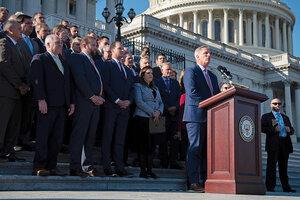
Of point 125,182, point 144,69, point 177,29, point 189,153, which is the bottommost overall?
point 125,182

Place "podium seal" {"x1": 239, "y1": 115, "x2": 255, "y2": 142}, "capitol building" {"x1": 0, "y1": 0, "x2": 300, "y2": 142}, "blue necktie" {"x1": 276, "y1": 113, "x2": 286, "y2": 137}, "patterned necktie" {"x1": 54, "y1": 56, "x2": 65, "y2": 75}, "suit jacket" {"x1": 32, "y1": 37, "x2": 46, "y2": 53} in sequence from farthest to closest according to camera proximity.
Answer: "capitol building" {"x1": 0, "y1": 0, "x2": 300, "y2": 142}
"blue necktie" {"x1": 276, "y1": 113, "x2": 286, "y2": 137}
"suit jacket" {"x1": 32, "y1": 37, "x2": 46, "y2": 53}
"patterned necktie" {"x1": 54, "y1": 56, "x2": 65, "y2": 75}
"podium seal" {"x1": 239, "y1": 115, "x2": 255, "y2": 142}

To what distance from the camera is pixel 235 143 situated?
540 centimetres

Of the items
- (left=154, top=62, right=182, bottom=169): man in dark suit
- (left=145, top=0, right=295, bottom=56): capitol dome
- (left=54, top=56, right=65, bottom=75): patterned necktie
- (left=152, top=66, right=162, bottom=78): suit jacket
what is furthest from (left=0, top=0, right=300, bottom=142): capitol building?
(left=54, top=56, right=65, bottom=75): patterned necktie

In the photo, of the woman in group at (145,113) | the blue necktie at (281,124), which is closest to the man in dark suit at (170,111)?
the woman in group at (145,113)

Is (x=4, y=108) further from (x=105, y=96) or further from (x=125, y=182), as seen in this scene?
(x=125, y=182)

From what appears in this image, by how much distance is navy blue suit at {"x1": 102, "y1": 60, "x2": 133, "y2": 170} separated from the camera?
6.51 meters

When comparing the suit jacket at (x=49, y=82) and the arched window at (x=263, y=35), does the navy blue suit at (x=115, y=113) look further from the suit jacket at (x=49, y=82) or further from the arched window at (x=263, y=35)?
the arched window at (x=263, y=35)

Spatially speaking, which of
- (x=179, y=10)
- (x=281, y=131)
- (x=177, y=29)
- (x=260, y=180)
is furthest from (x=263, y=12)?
(x=260, y=180)

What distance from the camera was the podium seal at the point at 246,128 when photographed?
5535 millimetres

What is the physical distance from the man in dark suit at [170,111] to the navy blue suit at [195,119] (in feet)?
5.32

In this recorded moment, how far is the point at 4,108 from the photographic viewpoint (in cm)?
586

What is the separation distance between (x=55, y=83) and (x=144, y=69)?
180 cm

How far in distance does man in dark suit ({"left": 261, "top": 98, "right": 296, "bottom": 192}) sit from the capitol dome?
167ft

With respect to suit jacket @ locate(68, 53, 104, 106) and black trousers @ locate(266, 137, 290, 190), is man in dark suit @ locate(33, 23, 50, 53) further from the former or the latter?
black trousers @ locate(266, 137, 290, 190)
